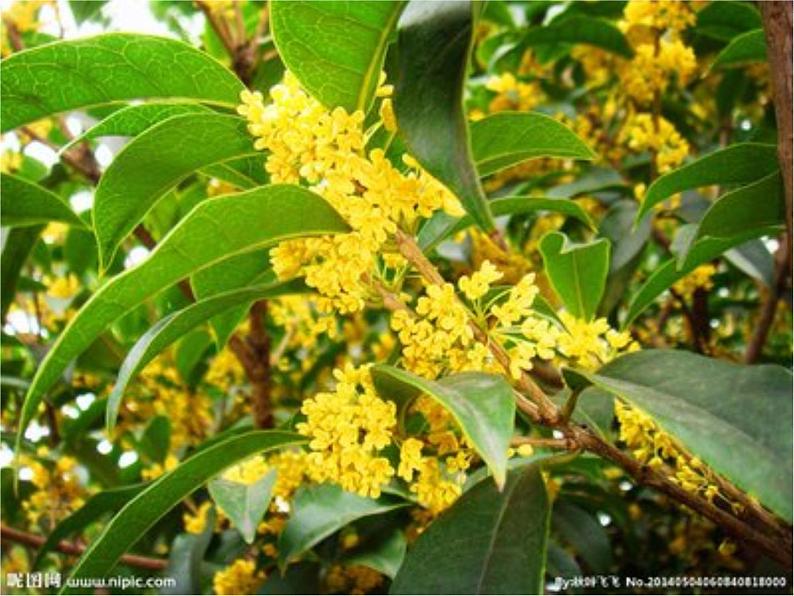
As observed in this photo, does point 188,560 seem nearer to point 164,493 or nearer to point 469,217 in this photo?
point 164,493

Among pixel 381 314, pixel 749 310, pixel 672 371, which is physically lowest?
pixel 672 371

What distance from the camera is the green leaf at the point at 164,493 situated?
3.20ft

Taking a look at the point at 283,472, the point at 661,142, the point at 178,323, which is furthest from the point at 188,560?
the point at 661,142

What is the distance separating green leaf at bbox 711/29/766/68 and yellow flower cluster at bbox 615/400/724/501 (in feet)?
2.10

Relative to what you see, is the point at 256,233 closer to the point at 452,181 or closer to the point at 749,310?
the point at 452,181

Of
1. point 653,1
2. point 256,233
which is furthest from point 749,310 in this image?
point 256,233

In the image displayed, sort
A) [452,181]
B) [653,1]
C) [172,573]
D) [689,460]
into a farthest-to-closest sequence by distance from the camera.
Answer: [653,1] → [172,573] → [689,460] → [452,181]

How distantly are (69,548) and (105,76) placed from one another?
1114 millimetres

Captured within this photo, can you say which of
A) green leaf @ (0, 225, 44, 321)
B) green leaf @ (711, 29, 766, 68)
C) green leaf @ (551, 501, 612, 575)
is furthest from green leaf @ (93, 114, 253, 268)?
green leaf @ (551, 501, 612, 575)

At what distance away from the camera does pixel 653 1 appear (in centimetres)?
163

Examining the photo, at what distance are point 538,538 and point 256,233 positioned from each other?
0.40 m

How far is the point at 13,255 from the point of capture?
1455 mm

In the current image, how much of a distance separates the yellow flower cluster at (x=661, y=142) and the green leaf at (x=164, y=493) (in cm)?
97

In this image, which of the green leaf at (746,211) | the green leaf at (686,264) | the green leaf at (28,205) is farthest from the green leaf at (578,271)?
the green leaf at (28,205)
